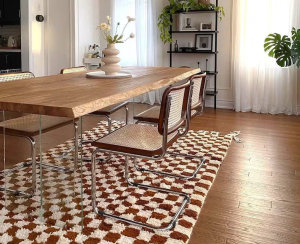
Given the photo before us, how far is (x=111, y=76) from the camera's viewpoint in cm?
261

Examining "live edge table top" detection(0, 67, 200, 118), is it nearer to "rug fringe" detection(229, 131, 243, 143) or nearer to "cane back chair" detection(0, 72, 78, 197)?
"cane back chair" detection(0, 72, 78, 197)

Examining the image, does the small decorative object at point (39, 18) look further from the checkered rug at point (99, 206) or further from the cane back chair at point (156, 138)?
the cane back chair at point (156, 138)

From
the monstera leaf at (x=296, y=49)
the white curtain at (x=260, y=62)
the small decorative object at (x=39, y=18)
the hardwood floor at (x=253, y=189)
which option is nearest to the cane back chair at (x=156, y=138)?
the hardwood floor at (x=253, y=189)

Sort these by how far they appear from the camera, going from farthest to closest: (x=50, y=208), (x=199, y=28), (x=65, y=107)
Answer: (x=199, y=28), (x=50, y=208), (x=65, y=107)

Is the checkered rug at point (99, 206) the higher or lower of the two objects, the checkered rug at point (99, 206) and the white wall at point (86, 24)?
the lower

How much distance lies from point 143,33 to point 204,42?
3.42 ft

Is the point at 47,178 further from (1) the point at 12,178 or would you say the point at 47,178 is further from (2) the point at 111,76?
(2) the point at 111,76

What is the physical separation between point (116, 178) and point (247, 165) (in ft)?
3.69

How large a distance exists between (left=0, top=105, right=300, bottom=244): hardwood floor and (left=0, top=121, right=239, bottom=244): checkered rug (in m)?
0.10

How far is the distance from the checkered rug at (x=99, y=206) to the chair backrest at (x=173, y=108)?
491mm

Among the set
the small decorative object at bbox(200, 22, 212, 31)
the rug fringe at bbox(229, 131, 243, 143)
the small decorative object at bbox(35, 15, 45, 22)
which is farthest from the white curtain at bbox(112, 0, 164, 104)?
the rug fringe at bbox(229, 131, 243, 143)

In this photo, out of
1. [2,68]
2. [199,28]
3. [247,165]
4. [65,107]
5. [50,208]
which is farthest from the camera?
[2,68]

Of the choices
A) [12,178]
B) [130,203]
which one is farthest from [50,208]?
[12,178]

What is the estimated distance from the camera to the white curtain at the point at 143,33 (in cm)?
595
